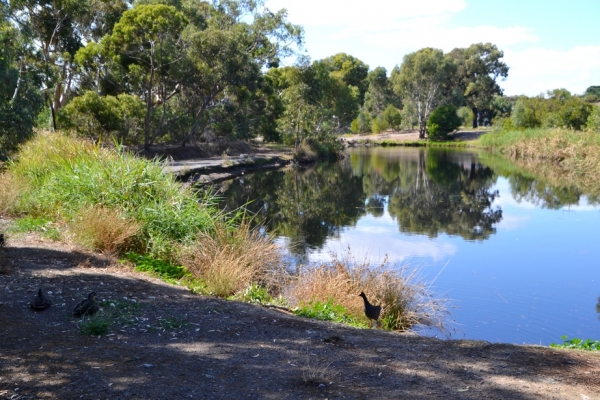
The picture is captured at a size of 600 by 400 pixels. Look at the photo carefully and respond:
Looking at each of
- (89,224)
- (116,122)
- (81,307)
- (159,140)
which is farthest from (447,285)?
(159,140)

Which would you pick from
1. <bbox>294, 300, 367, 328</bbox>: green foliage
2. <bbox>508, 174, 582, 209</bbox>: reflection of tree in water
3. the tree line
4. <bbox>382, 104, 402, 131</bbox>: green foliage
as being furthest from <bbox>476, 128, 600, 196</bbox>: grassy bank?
<bbox>294, 300, 367, 328</bbox>: green foliage

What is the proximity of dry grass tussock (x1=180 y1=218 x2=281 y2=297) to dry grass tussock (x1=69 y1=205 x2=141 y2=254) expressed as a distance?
107 cm

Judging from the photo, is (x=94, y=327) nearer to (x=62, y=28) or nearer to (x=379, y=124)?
(x=62, y=28)

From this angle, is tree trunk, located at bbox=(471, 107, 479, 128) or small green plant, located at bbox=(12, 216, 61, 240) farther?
tree trunk, located at bbox=(471, 107, 479, 128)

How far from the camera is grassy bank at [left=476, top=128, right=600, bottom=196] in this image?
31847mm

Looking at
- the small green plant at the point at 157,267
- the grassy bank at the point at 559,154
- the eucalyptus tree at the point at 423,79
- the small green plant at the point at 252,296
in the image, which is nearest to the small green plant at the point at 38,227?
the small green plant at the point at 157,267

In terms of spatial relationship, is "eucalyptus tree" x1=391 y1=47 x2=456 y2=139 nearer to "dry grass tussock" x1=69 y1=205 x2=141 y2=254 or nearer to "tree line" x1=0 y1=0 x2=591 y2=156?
"tree line" x1=0 y1=0 x2=591 y2=156

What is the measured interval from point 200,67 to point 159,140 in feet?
18.3

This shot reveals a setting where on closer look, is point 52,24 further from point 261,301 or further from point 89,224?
point 261,301

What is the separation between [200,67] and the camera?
32.2 metres

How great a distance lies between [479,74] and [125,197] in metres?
74.1

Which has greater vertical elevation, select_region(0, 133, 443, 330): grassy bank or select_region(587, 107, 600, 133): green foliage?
select_region(587, 107, 600, 133): green foliage

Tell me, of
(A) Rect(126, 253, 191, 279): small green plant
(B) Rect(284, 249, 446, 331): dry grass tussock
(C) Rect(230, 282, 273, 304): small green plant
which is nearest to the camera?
(C) Rect(230, 282, 273, 304): small green plant

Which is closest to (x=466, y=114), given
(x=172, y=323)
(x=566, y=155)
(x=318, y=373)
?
(x=566, y=155)
